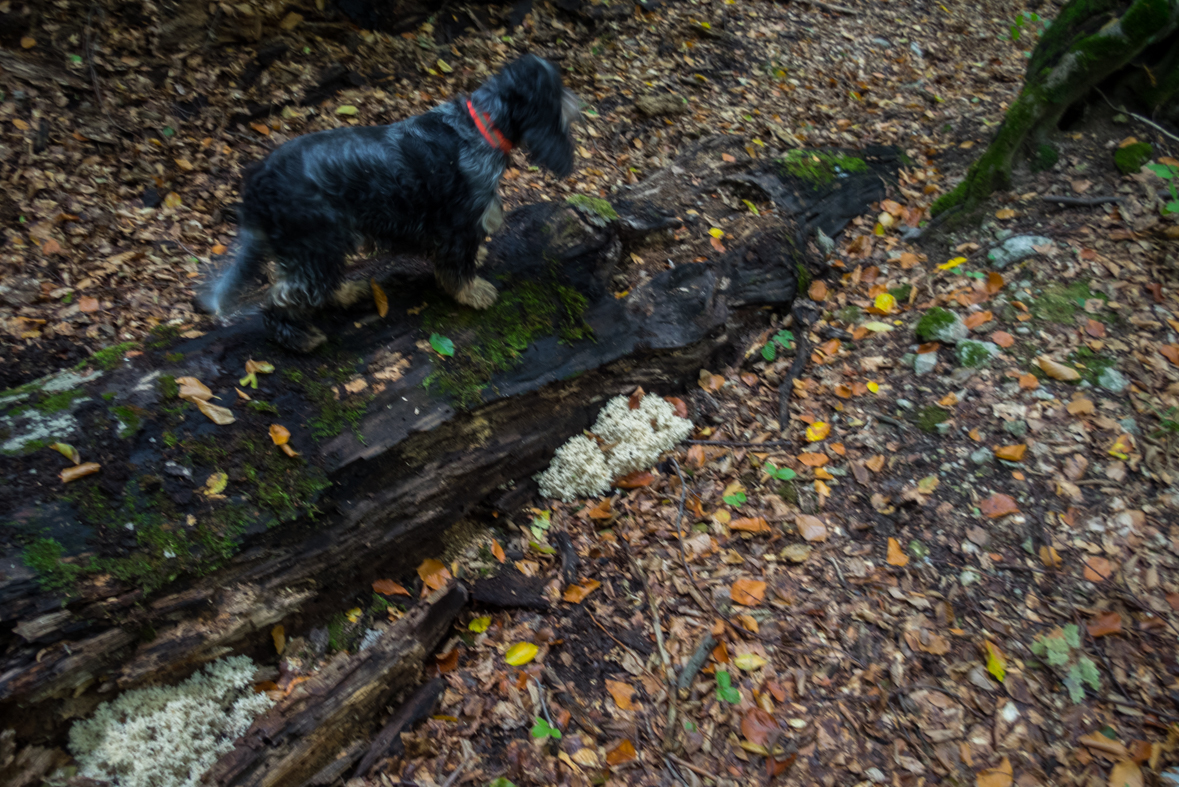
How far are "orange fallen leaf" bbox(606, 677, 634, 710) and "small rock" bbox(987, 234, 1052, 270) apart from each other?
455cm

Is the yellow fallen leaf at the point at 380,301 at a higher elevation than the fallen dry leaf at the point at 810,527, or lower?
higher

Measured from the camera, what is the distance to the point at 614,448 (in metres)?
4.47

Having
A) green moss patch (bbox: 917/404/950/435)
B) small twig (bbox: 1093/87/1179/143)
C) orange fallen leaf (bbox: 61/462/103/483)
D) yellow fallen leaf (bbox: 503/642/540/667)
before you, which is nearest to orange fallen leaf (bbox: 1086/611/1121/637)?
green moss patch (bbox: 917/404/950/435)

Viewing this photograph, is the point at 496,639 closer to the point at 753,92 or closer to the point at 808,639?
the point at 808,639

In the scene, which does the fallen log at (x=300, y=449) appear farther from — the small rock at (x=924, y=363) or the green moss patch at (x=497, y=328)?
the small rock at (x=924, y=363)

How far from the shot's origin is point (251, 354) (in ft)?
11.9

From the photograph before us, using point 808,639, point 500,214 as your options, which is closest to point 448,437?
point 500,214

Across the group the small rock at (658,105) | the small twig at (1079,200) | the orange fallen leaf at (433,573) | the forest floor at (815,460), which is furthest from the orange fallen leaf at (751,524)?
the small rock at (658,105)

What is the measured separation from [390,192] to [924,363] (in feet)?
13.4

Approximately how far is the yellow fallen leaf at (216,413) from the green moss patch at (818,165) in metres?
5.42

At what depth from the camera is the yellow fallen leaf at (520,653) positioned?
3588 millimetres

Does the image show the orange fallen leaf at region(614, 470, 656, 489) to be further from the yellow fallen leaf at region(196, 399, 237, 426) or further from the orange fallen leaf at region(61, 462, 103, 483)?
the orange fallen leaf at region(61, 462, 103, 483)

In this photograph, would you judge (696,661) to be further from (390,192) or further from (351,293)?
(390,192)

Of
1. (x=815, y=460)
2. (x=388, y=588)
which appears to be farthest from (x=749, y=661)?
(x=388, y=588)
